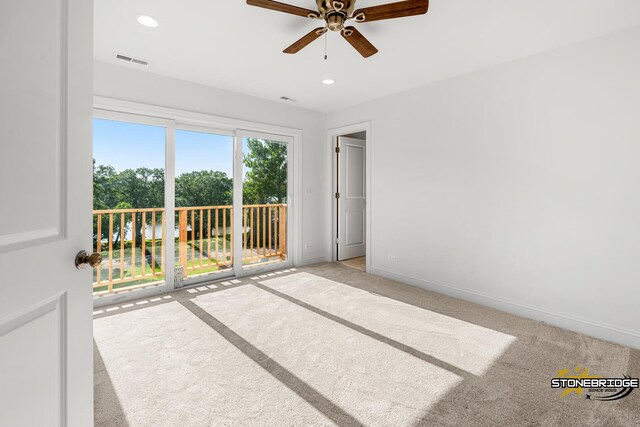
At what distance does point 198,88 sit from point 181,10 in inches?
63.5

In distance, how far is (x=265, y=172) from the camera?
4629mm

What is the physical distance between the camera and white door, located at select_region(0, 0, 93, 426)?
77 centimetres

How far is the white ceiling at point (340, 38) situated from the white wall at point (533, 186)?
12.1 inches

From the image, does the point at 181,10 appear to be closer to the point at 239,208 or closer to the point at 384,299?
the point at 239,208

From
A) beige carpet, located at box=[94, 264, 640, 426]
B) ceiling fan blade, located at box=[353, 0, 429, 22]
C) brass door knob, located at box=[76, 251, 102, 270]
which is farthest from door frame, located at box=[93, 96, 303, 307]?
brass door knob, located at box=[76, 251, 102, 270]

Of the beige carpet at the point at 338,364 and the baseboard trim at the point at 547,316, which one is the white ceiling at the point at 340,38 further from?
the beige carpet at the point at 338,364

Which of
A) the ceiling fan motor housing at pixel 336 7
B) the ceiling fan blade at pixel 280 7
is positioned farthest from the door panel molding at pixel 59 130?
the ceiling fan motor housing at pixel 336 7

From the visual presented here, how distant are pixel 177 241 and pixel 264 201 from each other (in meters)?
1.38

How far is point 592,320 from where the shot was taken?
2.61m

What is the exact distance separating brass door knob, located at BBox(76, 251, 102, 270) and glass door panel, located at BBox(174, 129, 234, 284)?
9.67 feet

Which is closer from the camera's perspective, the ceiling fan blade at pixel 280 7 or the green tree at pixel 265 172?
the ceiling fan blade at pixel 280 7

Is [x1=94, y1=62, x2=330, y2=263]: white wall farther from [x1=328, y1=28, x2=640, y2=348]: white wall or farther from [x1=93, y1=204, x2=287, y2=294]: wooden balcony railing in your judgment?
[x1=328, y1=28, x2=640, y2=348]: white wall

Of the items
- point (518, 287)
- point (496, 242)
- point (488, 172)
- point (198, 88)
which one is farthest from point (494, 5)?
point (198, 88)

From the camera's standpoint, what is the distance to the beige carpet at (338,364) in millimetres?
1661
